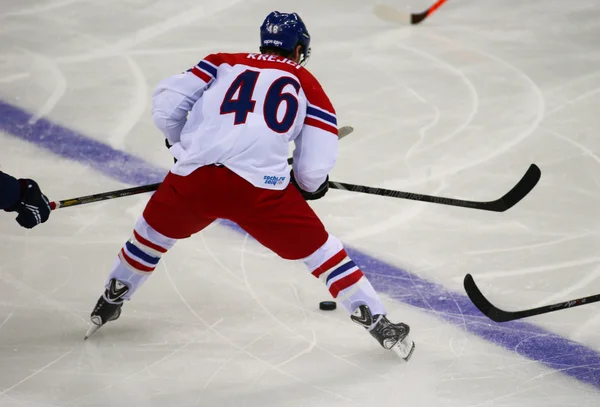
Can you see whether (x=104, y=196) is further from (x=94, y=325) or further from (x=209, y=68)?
(x=209, y=68)

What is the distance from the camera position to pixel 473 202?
3.72 metres

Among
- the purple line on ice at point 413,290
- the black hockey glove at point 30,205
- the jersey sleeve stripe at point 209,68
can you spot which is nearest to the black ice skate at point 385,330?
the purple line on ice at point 413,290

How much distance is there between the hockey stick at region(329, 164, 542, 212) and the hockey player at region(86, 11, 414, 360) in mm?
205

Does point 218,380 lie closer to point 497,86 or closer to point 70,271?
point 70,271

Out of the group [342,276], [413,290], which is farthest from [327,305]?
[342,276]

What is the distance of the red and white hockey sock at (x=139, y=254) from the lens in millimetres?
3336

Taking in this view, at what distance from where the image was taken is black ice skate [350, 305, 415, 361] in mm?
3346

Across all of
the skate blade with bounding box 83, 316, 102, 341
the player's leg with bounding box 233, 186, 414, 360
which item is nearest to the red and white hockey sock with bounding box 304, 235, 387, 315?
the player's leg with bounding box 233, 186, 414, 360

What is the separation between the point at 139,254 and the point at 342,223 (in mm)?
1238

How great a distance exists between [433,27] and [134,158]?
2501 millimetres

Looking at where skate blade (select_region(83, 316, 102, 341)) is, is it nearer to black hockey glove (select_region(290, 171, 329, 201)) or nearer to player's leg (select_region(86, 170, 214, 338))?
player's leg (select_region(86, 170, 214, 338))

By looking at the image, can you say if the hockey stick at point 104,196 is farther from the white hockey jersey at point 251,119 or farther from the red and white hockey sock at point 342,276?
the red and white hockey sock at point 342,276

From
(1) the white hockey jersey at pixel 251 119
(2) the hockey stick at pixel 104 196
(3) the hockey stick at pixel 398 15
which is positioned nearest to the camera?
(1) the white hockey jersey at pixel 251 119

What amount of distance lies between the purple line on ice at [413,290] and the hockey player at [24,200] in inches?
45.7
